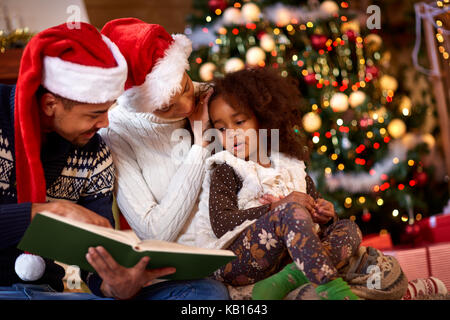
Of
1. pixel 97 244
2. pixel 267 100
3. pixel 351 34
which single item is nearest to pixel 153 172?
pixel 267 100

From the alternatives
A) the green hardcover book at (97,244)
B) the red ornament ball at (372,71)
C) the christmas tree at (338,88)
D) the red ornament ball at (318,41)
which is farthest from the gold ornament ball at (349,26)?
the green hardcover book at (97,244)

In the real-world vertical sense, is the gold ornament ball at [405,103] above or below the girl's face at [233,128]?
below

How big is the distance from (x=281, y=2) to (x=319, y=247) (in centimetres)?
221

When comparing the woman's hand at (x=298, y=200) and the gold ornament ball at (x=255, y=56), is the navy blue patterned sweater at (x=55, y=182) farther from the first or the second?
the gold ornament ball at (x=255, y=56)

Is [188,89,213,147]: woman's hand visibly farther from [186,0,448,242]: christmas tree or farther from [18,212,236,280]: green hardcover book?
[186,0,448,242]: christmas tree

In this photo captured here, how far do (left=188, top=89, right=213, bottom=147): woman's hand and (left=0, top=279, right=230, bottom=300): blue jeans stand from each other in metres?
0.52

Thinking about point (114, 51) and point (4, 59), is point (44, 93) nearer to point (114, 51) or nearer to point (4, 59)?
point (114, 51)

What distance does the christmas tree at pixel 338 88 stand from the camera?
3.03m

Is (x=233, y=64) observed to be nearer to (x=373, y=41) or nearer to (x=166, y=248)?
(x=373, y=41)

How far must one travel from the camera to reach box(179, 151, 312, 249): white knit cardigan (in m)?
1.68

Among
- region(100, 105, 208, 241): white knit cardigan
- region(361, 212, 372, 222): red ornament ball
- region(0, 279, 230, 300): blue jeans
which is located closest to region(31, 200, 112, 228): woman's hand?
region(0, 279, 230, 300): blue jeans

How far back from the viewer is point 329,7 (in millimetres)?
3090

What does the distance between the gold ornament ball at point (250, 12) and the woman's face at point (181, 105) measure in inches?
58.4
